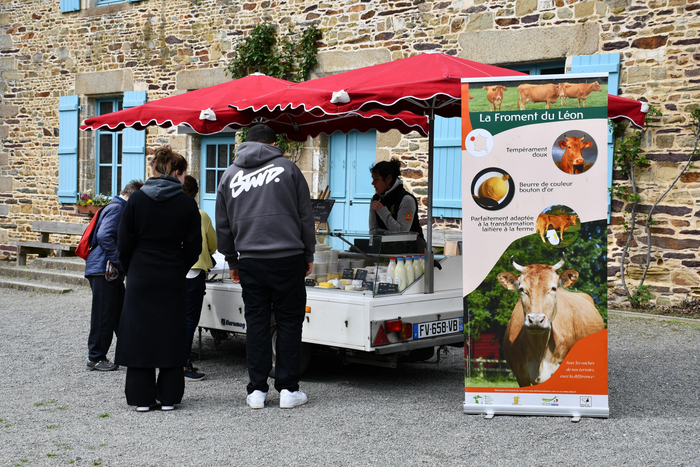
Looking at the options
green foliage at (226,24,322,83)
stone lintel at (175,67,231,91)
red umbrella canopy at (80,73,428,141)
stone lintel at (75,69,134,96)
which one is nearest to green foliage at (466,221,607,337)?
red umbrella canopy at (80,73,428,141)

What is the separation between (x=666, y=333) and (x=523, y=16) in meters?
4.17

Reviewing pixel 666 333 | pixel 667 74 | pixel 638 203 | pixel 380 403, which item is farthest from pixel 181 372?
pixel 667 74

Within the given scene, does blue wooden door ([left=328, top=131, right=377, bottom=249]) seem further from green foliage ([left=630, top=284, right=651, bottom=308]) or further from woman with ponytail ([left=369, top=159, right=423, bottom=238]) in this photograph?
woman with ponytail ([left=369, top=159, right=423, bottom=238])

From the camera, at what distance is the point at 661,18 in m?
8.63

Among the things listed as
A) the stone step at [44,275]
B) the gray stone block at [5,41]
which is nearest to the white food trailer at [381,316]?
the stone step at [44,275]

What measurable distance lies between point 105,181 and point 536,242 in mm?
10931

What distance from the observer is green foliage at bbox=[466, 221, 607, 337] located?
4562 mm

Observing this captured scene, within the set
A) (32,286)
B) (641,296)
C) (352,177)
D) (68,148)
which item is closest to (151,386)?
(641,296)

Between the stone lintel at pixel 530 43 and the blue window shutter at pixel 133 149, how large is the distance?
5829mm

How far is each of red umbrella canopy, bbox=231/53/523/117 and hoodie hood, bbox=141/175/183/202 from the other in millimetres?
1054

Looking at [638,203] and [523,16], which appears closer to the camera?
[638,203]

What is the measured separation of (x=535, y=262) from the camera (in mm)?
4609

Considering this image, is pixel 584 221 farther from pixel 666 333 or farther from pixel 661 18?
pixel 661 18

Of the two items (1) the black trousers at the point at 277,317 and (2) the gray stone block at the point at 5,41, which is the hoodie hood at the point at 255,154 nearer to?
(1) the black trousers at the point at 277,317
